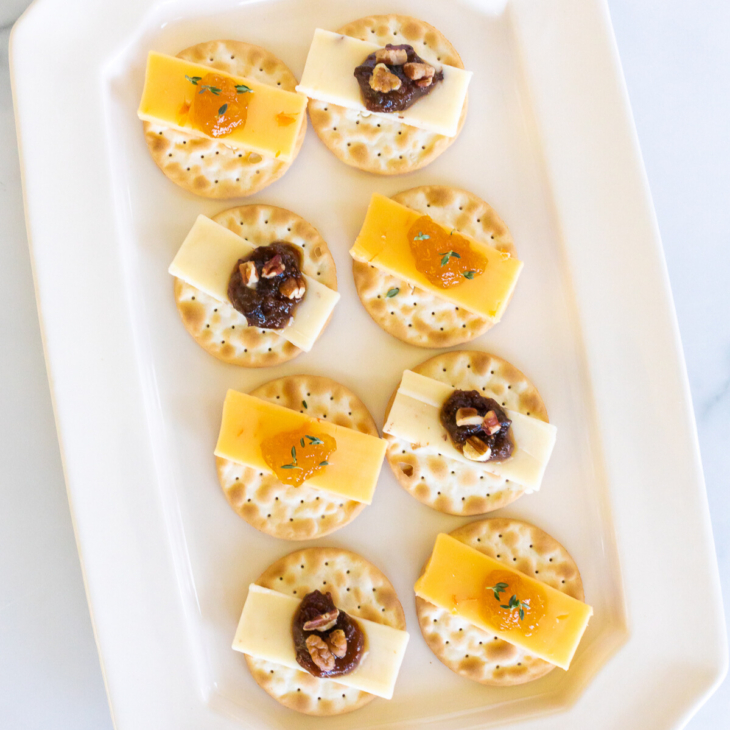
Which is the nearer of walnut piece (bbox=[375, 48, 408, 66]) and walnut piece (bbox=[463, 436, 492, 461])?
walnut piece (bbox=[463, 436, 492, 461])

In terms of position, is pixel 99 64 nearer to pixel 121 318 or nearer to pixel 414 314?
pixel 121 318

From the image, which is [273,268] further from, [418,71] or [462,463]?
[462,463]

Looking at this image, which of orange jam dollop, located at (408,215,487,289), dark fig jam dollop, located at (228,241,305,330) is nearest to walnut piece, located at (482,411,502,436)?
orange jam dollop, located at (408,215,487,289)

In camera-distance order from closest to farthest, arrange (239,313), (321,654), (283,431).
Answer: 1. (321,654)
2. (283,431)
3. (239,313)

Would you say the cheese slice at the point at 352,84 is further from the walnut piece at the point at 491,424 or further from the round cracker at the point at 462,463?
the walnut piece at the point at 491,424

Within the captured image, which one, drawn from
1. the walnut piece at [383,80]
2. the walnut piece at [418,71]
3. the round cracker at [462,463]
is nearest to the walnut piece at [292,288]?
the round cracker at [462,463]

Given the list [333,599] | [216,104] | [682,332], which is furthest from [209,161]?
[682,332]

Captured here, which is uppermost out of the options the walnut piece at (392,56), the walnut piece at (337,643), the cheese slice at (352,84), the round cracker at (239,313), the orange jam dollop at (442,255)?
the walnut piece at (392,56)

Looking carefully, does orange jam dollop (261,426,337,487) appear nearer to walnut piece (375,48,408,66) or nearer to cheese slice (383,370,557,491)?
cheese slice (383,370,557,491)
